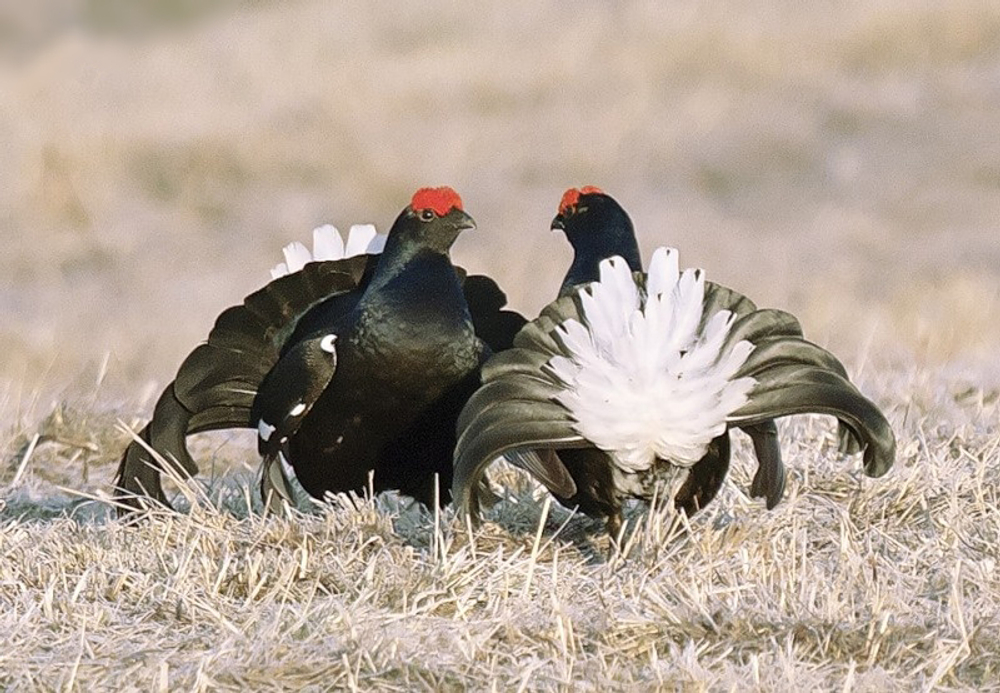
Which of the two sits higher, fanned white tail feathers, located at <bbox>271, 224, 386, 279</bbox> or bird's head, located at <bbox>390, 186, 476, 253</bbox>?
bird's head, located at <bbox>390, 186, 476, 253</bbox>

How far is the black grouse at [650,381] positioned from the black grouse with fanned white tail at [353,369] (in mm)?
378

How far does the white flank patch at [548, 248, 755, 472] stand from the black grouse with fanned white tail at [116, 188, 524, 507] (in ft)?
1.69

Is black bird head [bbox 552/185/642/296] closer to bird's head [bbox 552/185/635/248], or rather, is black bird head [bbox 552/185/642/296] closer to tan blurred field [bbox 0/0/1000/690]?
bird's head [bbox 552/185/635/248]

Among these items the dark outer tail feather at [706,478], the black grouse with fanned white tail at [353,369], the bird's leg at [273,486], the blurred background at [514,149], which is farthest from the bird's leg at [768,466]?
the blurred background at [514,149]

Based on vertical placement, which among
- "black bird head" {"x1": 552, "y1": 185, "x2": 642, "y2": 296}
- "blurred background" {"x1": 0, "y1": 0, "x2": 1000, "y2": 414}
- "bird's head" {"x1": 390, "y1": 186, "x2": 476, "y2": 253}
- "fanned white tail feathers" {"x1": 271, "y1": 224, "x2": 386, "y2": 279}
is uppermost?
"bird's head" {"x1": 390, "y1": 186, "x2": 476, "y2": 253}

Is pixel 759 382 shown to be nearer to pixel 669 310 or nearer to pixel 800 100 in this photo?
pixel 669 310

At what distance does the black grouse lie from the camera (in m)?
3.14

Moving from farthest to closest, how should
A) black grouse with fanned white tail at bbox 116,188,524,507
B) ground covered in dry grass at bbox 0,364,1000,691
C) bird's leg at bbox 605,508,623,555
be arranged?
1. black grouse with fanned white tail at bbox 116,188,524,507
2. bird's leg at bbox 605,508,623,555
3. ground covered in dry grass at bbox 0,364,1000,691

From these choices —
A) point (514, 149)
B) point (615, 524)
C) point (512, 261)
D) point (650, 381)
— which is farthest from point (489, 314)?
point (514, 149)

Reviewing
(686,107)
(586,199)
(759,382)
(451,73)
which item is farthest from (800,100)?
(759,382)

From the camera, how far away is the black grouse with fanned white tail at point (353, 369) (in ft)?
12.0

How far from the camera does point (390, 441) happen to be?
12.3ft

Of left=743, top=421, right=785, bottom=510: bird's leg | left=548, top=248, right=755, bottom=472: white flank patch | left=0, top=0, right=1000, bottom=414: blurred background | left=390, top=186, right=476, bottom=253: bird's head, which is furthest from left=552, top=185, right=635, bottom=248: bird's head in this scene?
left=0, top=0, right=1000, bottom=414: blurred background

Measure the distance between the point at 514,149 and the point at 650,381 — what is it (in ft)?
28.4
